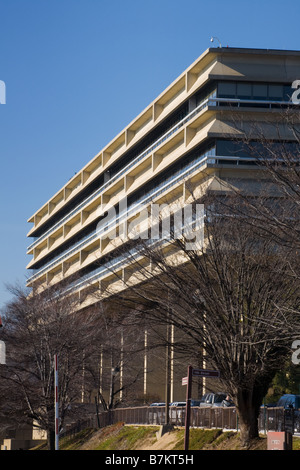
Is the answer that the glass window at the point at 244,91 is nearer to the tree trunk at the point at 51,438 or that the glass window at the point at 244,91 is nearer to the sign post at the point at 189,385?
the tree trunk at the point at 51,438

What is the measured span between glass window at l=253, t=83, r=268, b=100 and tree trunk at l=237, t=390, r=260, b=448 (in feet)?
108

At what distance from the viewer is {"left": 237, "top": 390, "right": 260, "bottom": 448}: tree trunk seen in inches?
982

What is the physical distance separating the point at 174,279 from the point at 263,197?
12.7 ft

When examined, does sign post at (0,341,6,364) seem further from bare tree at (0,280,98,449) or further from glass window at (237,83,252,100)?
glass window at (237,83,252,100)

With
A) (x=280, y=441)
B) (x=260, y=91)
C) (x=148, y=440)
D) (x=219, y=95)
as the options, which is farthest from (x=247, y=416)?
(x=260, y=91)

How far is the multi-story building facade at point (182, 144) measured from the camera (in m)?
52.8

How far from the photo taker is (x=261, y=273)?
23938mm

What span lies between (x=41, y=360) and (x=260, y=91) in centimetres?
2550

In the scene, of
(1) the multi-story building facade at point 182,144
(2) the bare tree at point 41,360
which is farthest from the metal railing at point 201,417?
(1) the multi-story building facade at point 182,144

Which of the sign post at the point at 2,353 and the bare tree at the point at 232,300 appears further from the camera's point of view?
the sign post at the point at 2,353

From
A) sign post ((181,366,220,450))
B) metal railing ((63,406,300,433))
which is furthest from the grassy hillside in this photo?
sign post ((181,366,220,450))

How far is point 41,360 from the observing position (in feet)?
136

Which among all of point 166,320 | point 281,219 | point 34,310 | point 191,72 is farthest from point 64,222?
point 281,219

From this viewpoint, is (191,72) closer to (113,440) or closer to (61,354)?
(61,354)
